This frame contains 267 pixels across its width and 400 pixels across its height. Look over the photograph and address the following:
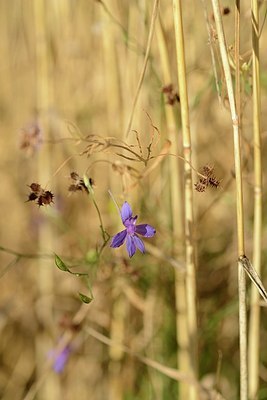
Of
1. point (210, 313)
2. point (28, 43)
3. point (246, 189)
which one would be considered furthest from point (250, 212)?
point (28, 43)

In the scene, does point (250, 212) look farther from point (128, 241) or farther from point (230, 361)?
point (128, 241)

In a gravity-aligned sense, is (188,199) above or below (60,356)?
above

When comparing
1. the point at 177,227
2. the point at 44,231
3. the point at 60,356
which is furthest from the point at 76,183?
the point at 44,231

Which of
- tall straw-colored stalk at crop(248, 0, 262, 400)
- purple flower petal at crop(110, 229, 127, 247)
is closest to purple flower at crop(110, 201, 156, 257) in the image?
Result: purple flower petal at crop(110, 229, 127, 247)

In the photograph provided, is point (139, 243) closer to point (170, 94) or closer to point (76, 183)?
point (76, 183)

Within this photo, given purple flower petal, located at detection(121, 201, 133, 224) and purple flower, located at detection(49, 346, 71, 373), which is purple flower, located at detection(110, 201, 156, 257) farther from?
purple flower, located at detection(49, 346, 71, 373)

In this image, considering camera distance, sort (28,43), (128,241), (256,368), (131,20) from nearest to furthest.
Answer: (128,241), (256,368), (131,20), (28,43)
